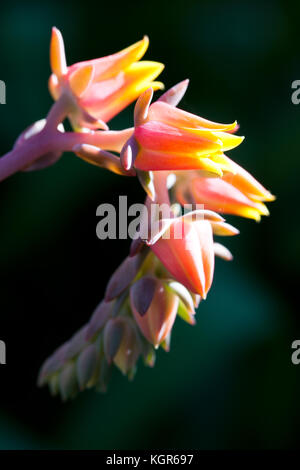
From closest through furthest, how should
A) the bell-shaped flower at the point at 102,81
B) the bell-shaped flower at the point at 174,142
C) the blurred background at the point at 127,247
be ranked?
1. the bell-shaped flower at the point at 174,142
2. the bell-shaped flower at the point at 102,81
3. the blurred background at the point at 127,247

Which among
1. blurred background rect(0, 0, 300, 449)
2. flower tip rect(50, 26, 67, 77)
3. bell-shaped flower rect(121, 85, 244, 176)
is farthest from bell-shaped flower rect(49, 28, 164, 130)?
blurred background rect(0, 0, 300, 449)

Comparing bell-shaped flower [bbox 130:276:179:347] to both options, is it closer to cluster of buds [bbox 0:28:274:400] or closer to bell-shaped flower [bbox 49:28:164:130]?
cluster of buds [bbox 0:28:274:400]

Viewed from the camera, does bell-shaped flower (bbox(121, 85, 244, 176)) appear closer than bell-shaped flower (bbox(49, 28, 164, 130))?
Yes

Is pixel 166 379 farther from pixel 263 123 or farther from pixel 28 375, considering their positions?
pixel 263 123

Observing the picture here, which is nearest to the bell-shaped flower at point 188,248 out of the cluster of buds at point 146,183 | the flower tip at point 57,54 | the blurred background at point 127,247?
the cluster of buds at point 146,183

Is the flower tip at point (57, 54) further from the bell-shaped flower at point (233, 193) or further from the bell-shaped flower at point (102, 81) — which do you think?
the bell-shaped flower at point (233, 193)

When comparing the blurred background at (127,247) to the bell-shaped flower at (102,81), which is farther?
the blurred background at (127,247)

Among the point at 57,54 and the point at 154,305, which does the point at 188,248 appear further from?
the point at 57,54

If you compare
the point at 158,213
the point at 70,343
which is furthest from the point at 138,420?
the point at 158,213
